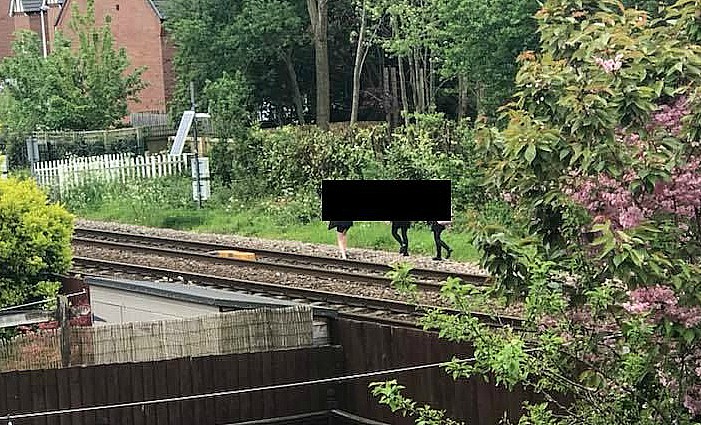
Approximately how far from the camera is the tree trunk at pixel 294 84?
4209 centimetres

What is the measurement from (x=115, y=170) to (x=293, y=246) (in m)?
10.2

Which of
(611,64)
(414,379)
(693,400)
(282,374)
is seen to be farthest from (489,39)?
(611,64)

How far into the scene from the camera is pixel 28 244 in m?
12.8

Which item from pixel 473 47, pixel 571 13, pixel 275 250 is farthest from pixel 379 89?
pixel 571 13

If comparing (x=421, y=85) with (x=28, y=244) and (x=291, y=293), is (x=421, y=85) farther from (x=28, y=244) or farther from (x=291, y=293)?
(x=28, y=244)

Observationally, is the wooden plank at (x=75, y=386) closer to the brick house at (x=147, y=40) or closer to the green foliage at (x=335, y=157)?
the green foliage at (x=335, y=157)

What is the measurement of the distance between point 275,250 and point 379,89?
2308cm

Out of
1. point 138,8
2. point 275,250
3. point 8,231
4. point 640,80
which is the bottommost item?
point 275,250

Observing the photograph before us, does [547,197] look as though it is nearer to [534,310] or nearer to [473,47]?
[534,310]

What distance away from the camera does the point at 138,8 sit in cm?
4944

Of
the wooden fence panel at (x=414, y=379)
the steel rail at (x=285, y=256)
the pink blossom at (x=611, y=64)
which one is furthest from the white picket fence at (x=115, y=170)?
the pink blossom at (x=611, y=64)

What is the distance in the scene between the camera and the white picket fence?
2964cm

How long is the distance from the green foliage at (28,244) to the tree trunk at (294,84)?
29320 millimetres

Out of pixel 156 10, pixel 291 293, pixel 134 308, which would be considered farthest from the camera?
pixel 156 10
